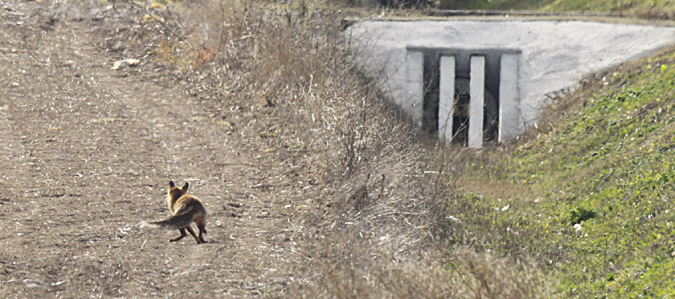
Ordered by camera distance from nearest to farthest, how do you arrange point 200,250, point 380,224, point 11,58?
point 200,250, point 380,224, point 11,58

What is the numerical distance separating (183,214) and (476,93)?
1188cm

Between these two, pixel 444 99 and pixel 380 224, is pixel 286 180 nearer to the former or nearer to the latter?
pixel 380 224

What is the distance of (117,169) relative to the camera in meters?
9.64

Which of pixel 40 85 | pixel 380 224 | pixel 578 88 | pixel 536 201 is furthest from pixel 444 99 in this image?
pixel 380 224

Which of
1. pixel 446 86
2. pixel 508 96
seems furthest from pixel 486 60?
pixel 446 86

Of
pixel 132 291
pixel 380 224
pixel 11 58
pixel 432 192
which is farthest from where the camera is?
pixel 11 58

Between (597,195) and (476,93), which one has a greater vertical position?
(597,195)

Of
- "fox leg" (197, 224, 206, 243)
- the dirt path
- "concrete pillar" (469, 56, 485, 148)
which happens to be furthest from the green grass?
"fox leg" (197, 224, 206, 243)

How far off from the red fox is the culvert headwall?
32.3ft

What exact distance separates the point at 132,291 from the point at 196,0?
969 centimetres

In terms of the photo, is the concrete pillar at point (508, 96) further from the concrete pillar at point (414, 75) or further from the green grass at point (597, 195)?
the concrete pillar at point (414, 75)

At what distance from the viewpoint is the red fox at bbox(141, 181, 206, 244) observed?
22.7 ft

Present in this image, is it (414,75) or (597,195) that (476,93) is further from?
(597,195)

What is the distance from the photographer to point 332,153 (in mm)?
9711
